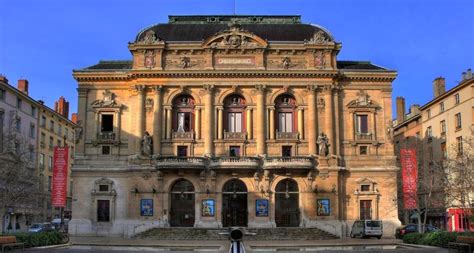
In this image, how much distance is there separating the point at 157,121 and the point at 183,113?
2749 mm

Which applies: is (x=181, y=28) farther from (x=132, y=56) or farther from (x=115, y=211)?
(x=115, y=211)

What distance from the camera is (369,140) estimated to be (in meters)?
55.5

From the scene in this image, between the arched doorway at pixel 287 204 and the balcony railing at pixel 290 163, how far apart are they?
86.3 inches

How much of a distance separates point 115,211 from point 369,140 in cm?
2501

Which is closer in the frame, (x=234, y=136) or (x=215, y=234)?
(x=215, y=234)

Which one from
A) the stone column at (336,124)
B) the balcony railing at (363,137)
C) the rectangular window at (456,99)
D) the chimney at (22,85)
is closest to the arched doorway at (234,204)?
the stone column at (336,124)

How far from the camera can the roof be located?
56875 mm

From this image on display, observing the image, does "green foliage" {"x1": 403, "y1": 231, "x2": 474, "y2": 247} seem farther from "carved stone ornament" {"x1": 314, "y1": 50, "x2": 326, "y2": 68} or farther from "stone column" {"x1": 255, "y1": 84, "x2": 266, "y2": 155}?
"carved stone ornament" {"x1": 314, "y1": 50, "x2": 326, "y2": 68}

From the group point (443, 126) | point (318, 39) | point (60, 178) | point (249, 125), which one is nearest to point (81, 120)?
point (60, 178)

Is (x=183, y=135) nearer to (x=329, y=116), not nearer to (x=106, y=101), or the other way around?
(x=106, y=101)

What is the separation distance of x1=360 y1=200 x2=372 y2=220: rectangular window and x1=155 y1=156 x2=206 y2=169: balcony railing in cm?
1542

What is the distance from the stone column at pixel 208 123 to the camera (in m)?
53.9

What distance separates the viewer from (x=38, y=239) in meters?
35.9

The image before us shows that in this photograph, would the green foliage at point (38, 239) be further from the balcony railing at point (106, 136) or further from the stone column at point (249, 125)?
the stone column at point (249, 125)
